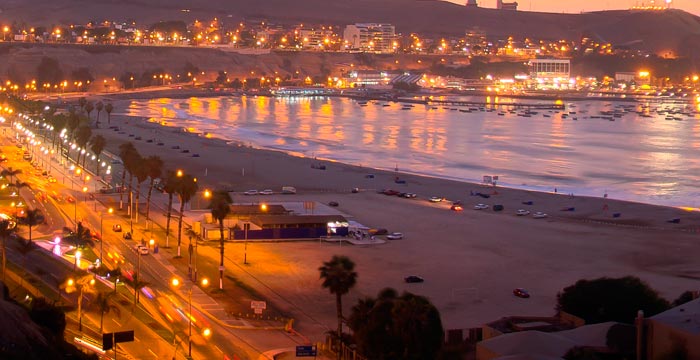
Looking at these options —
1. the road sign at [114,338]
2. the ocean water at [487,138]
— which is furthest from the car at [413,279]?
the ocean water at [487,138]

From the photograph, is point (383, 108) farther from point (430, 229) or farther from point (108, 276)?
point (108, 276)

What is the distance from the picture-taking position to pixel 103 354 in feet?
24.7

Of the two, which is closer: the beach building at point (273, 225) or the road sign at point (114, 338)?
the road sign at point (114, 338)

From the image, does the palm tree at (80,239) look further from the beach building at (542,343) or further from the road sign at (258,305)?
the beach building at (542,343)

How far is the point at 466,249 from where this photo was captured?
1291 centimetres

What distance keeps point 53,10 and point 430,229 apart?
9825 cm

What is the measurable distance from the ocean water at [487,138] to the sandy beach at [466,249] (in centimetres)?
249

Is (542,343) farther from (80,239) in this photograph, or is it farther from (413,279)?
(80,239)

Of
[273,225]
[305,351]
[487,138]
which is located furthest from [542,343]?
[487,138]

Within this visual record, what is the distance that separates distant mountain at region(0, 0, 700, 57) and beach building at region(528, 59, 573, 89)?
2304 cm

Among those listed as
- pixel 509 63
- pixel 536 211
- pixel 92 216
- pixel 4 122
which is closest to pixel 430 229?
pixel 536 211

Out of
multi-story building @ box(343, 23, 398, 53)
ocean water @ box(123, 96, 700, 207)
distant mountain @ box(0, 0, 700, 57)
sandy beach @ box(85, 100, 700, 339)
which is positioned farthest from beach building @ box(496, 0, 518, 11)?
sandy beach @ box(85, 100, 700, 339)

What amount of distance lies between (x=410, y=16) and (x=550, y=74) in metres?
47.7

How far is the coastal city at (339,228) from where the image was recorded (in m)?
7.99
